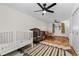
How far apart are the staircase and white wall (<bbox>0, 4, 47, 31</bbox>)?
23 cm

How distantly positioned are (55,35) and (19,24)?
0.43 meters

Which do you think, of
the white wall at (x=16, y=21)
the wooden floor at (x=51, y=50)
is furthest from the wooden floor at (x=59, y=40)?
the white wall at (x=16, y=21)

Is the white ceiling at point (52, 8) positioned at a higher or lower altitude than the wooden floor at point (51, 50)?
higher

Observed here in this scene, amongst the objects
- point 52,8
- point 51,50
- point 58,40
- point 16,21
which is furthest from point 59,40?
point 16,21

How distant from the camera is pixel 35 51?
3.04 feet

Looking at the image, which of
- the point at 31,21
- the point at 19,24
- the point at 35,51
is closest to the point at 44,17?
the point at 31,21

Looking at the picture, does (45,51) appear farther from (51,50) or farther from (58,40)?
(58,40)

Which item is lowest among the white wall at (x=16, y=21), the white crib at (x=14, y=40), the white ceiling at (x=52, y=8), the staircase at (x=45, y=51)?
the staircase at (x=45, y=51)

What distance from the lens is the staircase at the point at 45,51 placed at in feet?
2.89

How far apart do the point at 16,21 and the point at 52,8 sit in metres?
0.42

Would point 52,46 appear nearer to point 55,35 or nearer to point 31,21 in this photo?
point 55,35

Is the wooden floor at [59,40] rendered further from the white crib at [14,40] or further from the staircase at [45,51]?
the white crib at [14,40]

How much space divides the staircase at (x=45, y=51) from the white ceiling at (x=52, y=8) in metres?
0.32

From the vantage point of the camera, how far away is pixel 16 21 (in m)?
0.83
